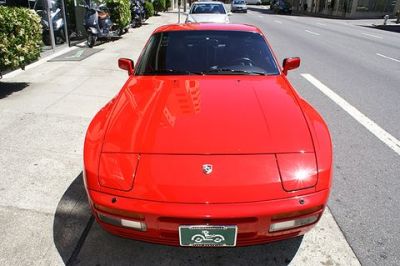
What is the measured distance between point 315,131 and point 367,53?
11.0 m

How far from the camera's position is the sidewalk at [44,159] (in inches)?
107

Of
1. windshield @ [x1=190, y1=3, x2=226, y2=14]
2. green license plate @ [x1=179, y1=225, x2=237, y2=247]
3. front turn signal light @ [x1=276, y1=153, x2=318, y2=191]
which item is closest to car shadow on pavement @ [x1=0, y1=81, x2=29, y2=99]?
green license plate @ [x1=179, y1=225, x2=237, y2=247]

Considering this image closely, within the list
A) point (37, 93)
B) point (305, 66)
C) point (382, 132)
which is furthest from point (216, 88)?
point (305, 66)

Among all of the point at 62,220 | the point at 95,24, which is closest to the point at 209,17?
the point at 95,24

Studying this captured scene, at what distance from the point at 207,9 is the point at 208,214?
13376mm

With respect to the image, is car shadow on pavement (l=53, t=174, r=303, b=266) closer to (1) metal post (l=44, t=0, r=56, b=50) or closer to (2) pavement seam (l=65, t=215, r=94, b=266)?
(2) pavement seam (l=65, t=215, r=94, b=266)

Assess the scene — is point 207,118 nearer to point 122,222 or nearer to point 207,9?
point 122,222

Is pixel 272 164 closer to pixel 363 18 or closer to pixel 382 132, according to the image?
pixel 382 132

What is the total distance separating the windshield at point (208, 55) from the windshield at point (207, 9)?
35.5ft

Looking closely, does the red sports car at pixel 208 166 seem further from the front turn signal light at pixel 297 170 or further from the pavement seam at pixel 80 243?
the pavement seam at pixel 80 243

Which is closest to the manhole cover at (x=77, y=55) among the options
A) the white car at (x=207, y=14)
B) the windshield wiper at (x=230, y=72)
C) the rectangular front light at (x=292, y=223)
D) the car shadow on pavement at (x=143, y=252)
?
the white car at (x=207, y=14)

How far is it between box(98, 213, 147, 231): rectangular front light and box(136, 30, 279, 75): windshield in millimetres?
1739

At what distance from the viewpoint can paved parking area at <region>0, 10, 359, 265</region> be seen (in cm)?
255

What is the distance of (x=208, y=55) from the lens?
362cm
